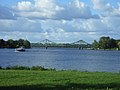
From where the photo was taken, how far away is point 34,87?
1967 cm

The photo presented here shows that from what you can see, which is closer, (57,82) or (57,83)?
(57,83)

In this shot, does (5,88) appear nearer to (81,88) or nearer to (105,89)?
(81,88)

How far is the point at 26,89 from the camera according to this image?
18781 mm

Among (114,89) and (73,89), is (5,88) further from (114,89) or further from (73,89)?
(114,89)

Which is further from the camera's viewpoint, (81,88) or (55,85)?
(55,85)

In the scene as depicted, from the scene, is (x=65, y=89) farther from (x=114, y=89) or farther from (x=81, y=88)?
(x=114, y=89)

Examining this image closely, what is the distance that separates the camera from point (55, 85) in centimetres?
2064

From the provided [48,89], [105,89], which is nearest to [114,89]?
[105,89]

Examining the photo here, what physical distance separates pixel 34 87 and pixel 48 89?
3.83ft

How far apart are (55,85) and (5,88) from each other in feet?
10.2

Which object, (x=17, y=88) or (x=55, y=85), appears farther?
(x=55, y=85)

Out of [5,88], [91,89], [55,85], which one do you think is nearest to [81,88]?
[91,89]

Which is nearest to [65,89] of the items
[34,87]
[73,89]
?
[73,89]

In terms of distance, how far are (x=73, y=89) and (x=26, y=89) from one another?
2.45 m
